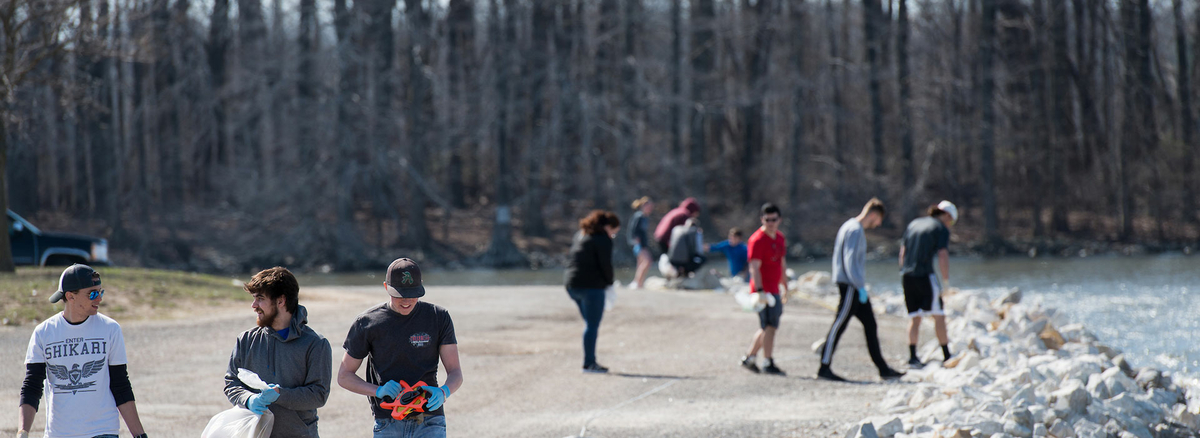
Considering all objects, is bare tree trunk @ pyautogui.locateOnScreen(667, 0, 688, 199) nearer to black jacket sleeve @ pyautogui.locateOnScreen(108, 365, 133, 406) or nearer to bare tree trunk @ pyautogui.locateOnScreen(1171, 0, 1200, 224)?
bare tree trunk @ pyautogui.locateOnScreen(1171, 0, 1200, 224)

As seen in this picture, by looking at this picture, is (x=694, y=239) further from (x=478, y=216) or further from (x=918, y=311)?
(x=478, y=216)

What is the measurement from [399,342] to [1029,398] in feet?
18.6

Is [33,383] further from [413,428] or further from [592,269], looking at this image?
[592,269]

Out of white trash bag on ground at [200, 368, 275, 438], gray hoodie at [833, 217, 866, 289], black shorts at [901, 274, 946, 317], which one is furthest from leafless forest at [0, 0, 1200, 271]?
white trash bag on ground at [200, 368, 275, 438]

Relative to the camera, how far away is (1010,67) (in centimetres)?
4003

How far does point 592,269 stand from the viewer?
9.56 meters

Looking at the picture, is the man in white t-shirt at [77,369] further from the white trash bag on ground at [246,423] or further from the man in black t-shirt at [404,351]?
the man in black t-shirt at [404,351]

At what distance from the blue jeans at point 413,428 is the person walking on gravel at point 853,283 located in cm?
553

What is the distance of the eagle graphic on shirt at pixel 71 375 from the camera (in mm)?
4395

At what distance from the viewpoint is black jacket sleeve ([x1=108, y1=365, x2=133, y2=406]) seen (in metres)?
4.49

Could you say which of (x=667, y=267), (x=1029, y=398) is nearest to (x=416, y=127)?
(x=667, y=267)

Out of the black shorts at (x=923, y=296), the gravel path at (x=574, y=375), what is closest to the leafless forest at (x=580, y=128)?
the gravel path at (x=574, y=375)

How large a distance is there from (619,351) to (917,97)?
34494 millimetres

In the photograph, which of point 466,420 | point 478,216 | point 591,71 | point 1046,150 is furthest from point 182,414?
point 1046,150
